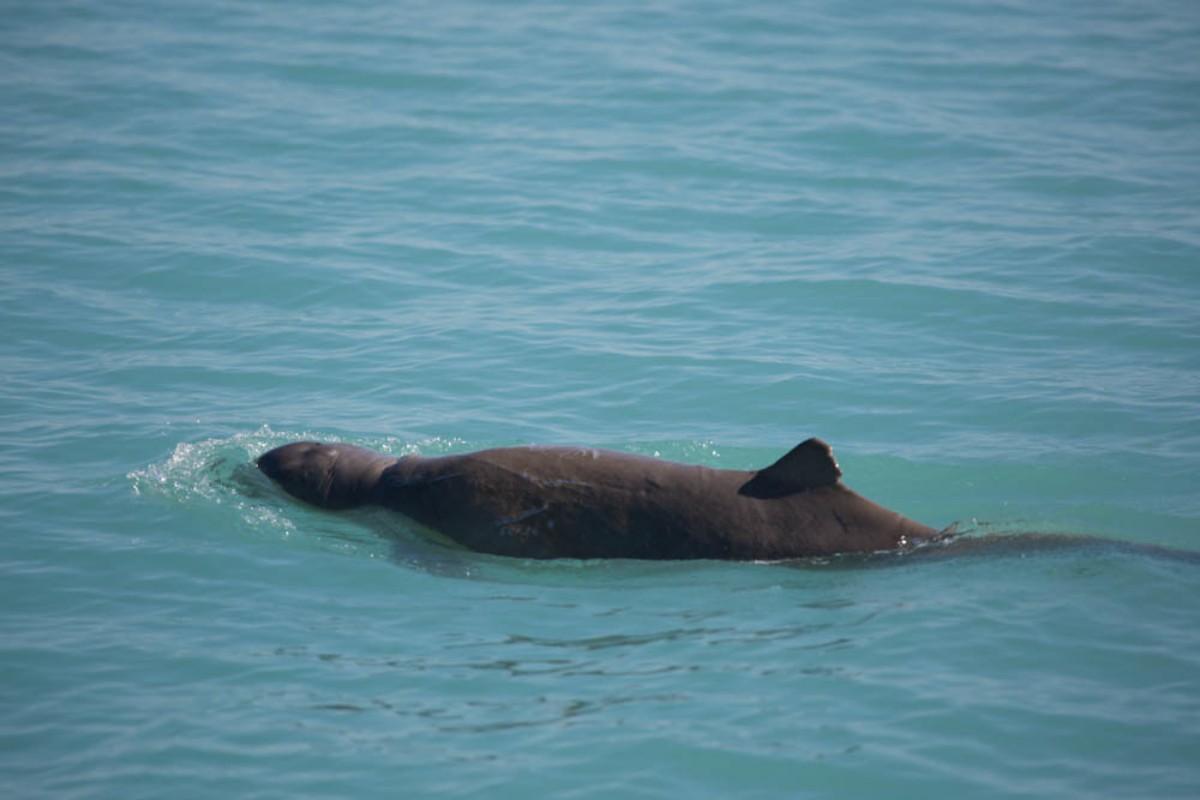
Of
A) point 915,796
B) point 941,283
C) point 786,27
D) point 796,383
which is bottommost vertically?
point 915,796

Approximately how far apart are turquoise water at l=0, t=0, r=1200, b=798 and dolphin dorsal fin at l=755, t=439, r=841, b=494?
0.55m

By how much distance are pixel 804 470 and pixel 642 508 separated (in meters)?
1.07

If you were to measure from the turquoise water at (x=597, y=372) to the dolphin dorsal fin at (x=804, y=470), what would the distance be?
0.55 m

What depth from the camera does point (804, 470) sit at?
30.0ft

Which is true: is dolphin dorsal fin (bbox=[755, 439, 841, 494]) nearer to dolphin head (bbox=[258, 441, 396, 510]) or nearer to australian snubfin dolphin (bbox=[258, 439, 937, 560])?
australian snubfin dolphin (bbox=[258, 439, 937, 560])

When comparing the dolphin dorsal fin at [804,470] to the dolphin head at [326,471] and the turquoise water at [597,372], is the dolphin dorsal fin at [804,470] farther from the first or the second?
the dolphin head at [326,471]

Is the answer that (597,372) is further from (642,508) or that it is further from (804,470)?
(804,470)

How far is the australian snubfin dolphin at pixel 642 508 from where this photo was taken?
919 centimetres

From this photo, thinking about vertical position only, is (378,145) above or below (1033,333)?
above

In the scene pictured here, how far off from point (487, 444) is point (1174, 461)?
5434mm

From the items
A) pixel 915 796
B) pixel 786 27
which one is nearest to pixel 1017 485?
pixel 915 796

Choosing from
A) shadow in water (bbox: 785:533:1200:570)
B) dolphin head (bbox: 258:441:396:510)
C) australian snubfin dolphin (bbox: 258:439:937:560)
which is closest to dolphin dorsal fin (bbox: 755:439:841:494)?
australian snubfin dolphin (bbox: 258:439:937:560)

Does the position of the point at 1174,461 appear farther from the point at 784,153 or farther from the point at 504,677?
the point at 784,153

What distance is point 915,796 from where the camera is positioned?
6867 mm
